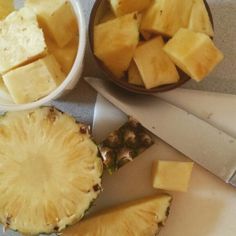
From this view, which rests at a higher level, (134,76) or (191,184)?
(134,76)

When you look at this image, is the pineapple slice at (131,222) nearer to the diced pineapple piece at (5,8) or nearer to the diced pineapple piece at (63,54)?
the diced pineapple piece at (63,54)

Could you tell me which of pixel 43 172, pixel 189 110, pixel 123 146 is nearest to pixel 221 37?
pixel 189 110

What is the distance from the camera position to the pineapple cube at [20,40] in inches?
26.6

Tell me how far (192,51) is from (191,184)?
23 cm

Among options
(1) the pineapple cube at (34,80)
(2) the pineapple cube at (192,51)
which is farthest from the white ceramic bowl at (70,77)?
(2) the pineapple cube at (192,51)

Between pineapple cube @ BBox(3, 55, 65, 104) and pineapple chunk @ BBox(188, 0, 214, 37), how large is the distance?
0.21 metres

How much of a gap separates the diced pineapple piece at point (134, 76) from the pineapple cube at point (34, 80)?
0.11 m

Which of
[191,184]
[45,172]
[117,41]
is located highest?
[117,41]

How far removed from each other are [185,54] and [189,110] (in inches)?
4.9

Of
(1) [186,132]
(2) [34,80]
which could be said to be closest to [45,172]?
(2) [34,80]

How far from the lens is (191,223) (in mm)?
773

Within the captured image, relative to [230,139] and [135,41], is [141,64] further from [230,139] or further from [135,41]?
[230,139]

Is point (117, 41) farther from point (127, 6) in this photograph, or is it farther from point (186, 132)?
point (186, 132)

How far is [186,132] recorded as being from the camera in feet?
2.50
